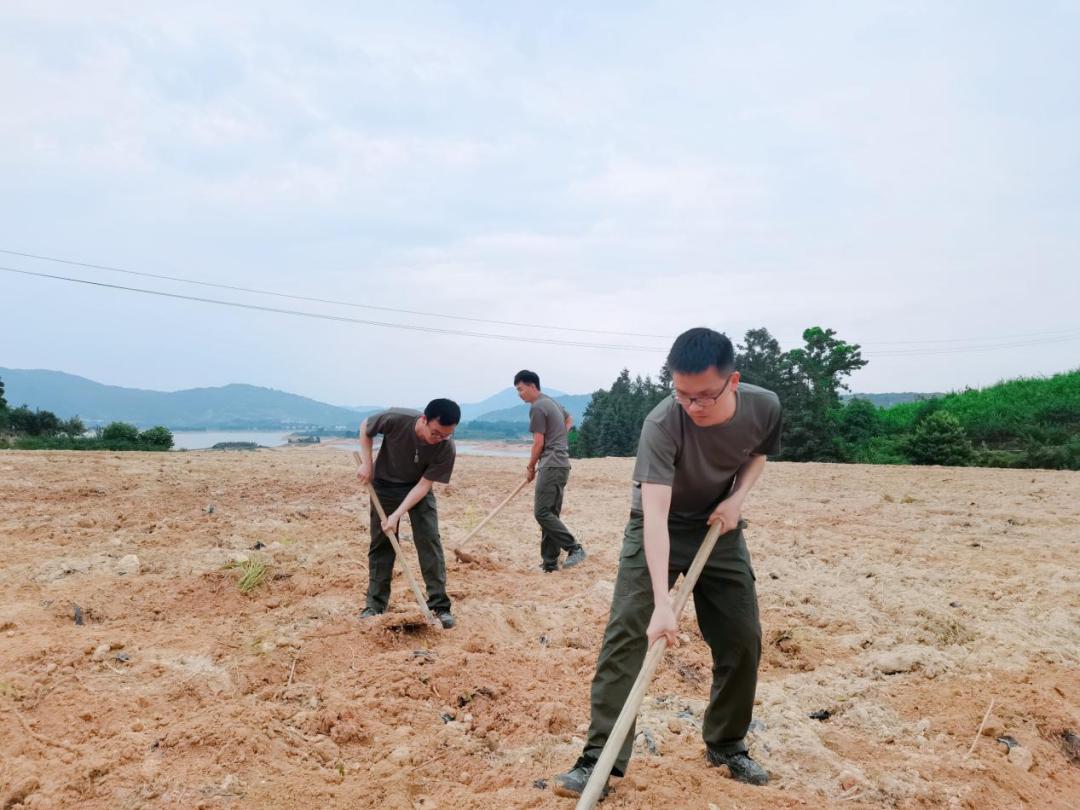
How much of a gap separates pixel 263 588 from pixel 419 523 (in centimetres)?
153

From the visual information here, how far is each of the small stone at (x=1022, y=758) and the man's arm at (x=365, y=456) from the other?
3799mm

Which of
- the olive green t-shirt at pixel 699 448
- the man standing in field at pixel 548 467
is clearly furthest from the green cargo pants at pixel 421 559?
the olive green t-shirt at pixel 699 448

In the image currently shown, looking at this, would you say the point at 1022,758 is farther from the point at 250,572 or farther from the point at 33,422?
the point at 33,422

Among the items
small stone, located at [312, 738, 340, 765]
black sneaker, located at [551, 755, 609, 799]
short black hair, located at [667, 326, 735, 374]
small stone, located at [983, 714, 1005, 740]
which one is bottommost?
small stone, located at [312, 738, 340, 765]

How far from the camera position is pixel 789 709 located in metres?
3.44

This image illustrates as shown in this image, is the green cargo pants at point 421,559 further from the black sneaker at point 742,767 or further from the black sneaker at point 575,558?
the black sneaker at point 742,767

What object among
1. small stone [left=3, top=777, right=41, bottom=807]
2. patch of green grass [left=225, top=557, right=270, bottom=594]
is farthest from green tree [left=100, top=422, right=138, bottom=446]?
small stone [left=3, top=777, right=41, bottom=807]

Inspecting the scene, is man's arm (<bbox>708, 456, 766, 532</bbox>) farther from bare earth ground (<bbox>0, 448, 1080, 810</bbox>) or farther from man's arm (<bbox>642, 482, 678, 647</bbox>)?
bare earth ground (<bbox>0, 448, 1080, 810</bbox>)

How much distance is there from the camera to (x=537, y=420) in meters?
6.63

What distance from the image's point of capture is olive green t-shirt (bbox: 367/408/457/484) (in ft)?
14.6

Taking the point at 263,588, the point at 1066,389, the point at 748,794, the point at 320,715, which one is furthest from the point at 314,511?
the point at 1066,389

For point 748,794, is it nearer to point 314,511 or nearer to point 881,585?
point 881,585

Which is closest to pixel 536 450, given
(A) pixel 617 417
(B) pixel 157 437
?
(B) pixel 157 437

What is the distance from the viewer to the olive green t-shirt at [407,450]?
4457 mm
